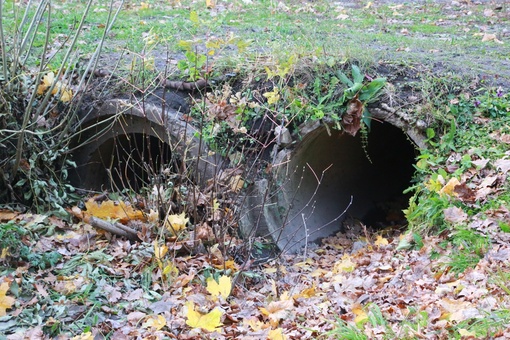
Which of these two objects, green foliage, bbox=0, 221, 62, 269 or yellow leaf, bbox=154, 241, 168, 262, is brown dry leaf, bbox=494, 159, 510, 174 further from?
green foliage, bbox=0, 221, 62, 269

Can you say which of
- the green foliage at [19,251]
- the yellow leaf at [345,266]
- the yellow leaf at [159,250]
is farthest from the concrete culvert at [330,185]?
the green foliage at [19,251]

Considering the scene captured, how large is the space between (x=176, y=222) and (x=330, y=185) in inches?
134

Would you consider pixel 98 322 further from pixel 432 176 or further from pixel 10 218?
pixel 432 176

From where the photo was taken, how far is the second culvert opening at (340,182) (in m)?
7.85

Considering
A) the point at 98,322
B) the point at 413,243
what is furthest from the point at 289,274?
the point at 98,322

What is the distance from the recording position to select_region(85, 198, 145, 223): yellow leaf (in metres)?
6.46

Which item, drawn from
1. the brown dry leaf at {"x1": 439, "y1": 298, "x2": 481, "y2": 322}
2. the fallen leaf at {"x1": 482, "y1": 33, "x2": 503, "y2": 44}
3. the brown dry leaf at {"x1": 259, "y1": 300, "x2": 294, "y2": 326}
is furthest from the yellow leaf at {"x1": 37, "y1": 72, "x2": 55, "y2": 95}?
the fallen leaf at {"x1": 482, "y1": 33, "x2": 503, "y2": 44}

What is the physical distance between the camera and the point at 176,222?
20.1 feet

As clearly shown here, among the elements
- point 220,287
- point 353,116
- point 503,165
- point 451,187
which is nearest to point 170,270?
point 220,287

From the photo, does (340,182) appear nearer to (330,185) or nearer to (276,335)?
(330,185)

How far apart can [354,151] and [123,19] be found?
14.2 ft

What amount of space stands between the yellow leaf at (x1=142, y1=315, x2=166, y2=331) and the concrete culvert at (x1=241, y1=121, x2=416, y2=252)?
2.15 m

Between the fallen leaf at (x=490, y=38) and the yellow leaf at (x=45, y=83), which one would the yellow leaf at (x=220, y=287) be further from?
the fallen leaf at (x=490, y=38)

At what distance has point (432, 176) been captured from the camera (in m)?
6.51
